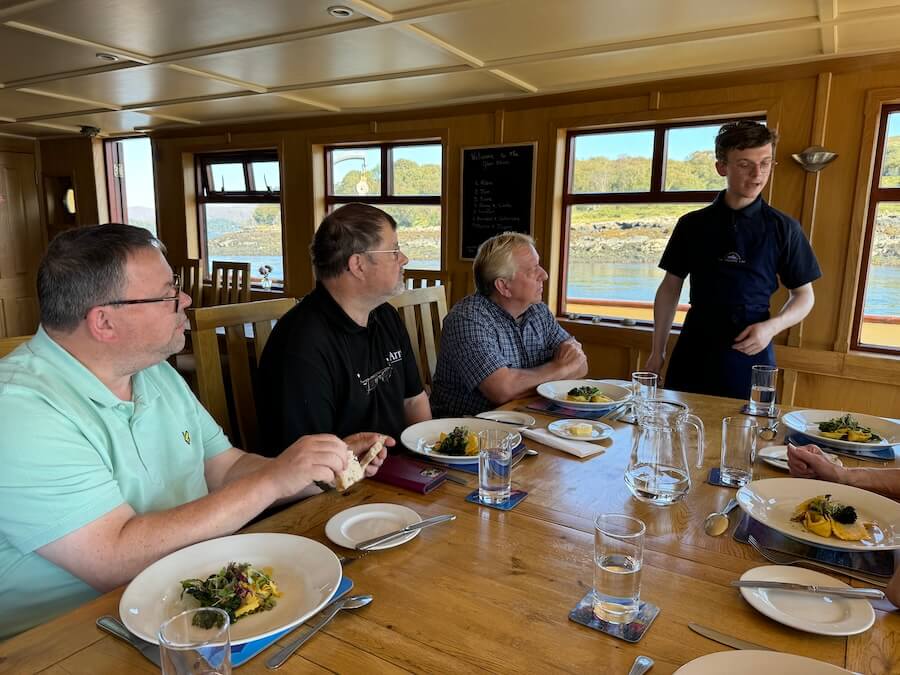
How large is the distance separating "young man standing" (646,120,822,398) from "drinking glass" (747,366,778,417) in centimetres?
63

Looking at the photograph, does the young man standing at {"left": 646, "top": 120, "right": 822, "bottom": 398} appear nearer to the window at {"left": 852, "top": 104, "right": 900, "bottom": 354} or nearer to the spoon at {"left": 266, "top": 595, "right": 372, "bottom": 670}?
the window at {"left": 852, "top": 104, "right": 900, "bottom": 354}

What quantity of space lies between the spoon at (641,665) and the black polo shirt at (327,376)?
1.09 m

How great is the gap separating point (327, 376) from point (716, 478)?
3.46 feet

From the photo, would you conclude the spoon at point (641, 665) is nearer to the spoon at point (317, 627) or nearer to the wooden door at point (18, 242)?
the spoon at point (317, 627)

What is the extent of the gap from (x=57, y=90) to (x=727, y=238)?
479cm

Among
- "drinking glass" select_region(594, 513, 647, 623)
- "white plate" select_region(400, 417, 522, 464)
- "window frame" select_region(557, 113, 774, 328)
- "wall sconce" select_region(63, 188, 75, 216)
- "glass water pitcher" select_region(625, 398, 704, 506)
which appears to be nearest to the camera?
"drinking glass" select_region(594, 513, 647, 623)

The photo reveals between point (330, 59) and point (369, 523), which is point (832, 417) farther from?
point (330, 59)

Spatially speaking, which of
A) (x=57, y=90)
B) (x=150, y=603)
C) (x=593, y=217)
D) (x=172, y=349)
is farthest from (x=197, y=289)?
(x=150, y=603)

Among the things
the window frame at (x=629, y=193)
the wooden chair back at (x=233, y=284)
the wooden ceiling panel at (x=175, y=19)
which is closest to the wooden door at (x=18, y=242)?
the wooden chair back at (x=233, y=284)

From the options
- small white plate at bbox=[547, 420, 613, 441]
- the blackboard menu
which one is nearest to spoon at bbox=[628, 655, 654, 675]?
small white plate at bbox=[547, 420, 613, 441]

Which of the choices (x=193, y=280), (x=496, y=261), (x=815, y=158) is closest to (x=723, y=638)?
(x=496, y=261)

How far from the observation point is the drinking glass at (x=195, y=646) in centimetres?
65

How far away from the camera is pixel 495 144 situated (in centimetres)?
438

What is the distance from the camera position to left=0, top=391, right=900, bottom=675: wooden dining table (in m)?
0.77
